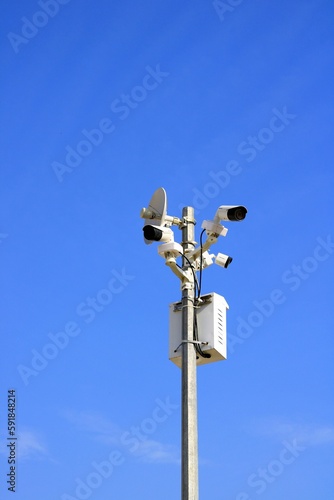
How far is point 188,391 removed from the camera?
7.88m

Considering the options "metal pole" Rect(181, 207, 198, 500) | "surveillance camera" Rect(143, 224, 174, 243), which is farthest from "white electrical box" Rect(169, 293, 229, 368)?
"surveillance camera" Rect(143, 224, 174, 243)

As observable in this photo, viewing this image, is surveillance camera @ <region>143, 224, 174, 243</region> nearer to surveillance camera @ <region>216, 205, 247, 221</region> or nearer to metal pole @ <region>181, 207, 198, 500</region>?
metal pole @ <region>181, 207, 198, 500</region>

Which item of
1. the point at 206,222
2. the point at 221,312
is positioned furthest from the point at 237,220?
the point at 221,312

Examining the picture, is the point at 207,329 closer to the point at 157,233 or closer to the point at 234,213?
the point at 157,233

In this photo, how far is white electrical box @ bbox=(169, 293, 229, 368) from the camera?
8.38m

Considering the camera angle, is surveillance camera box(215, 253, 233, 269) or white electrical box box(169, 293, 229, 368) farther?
surveillance camera box(215, 253, 233, 269)

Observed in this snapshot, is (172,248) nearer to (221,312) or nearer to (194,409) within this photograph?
(221,312)

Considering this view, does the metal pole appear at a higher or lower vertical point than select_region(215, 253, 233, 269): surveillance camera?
lower

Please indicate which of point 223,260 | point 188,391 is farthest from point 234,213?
point 188,391

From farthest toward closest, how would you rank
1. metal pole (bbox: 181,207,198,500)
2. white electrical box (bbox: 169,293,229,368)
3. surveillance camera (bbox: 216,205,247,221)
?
surveillance camera (bbox: 216,205,247,221)
white electrical box (bbox: 169,293,229,368)
metal pole (bbox: 181,207,198,500)

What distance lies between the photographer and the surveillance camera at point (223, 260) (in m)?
8.95

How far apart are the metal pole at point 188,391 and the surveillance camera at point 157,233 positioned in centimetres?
35

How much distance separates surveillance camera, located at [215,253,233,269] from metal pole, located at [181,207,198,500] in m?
0.35

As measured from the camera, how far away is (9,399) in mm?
14438
